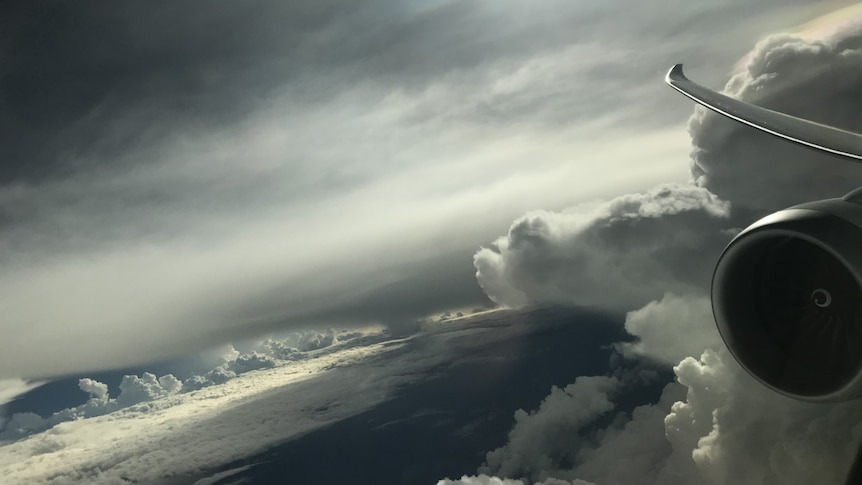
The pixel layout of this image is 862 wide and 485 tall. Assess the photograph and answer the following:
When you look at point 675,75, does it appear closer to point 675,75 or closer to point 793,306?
point 675,75

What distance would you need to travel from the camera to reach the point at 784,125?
827 centimetres

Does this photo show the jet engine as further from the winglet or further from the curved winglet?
the winglet

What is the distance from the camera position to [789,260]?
7.86 metres

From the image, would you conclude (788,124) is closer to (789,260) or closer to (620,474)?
(789,260)

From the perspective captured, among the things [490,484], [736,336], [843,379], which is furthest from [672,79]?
[490,484]

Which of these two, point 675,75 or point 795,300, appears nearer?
point 795,300

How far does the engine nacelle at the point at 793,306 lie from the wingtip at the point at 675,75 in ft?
22.2

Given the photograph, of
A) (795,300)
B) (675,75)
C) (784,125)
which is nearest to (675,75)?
(675,75)

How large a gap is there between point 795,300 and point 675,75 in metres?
8.80

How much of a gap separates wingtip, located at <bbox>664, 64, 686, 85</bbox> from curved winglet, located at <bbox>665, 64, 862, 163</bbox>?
68 cm

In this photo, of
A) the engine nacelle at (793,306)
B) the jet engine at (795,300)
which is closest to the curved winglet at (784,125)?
the jet engine at (795,300)

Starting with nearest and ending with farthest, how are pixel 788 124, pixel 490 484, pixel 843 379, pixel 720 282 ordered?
pixel 843 379 < pixel 720 282 < pixel 788 124 < pixel 490 484

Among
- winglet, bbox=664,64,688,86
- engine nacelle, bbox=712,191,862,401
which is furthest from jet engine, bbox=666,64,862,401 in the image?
winglet, bbox=664,64,688,86

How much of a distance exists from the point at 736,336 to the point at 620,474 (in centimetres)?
20361
